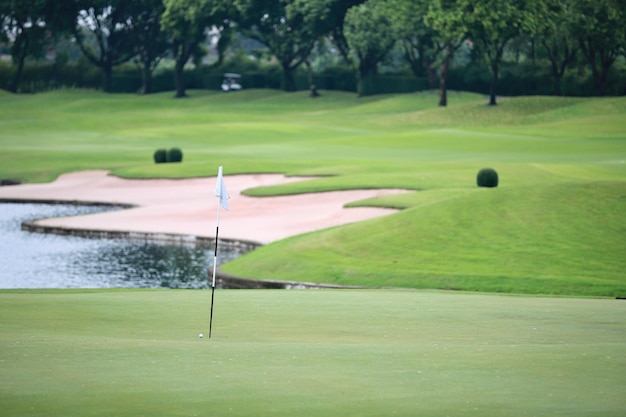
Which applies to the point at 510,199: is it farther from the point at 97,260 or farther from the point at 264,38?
the point at 264,38

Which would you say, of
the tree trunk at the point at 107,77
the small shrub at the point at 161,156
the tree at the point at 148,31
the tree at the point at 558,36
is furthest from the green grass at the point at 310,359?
the tree trunk at the point at 107,77

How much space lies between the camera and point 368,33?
327 feet

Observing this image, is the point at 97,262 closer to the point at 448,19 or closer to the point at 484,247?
the point at 484,247

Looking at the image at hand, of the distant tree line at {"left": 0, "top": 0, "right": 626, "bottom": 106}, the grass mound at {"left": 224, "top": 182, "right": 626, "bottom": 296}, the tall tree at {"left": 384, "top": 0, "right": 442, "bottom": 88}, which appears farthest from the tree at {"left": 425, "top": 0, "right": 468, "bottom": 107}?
the grass mound at {"left": 224, "top": 182, "right": 626, "bottom": 296}

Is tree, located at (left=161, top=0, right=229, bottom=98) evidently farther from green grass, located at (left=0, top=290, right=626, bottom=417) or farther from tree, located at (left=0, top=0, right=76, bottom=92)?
green grass, located at (left=0, top=290, right=626, bottom=417)

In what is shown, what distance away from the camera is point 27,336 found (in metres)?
15.1

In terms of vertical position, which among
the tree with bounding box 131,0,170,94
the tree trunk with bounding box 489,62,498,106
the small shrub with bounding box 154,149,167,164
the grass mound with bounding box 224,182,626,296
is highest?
the tree with bounding box 131,0,170,94

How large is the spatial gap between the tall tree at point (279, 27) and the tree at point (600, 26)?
2825cm

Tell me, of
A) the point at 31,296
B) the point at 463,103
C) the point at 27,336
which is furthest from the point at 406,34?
the point at 27,336

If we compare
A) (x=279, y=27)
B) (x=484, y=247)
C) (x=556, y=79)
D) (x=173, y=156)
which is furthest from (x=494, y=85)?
(x=484, y=247)

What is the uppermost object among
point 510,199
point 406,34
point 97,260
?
point 406,34

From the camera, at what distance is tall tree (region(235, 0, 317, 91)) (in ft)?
362

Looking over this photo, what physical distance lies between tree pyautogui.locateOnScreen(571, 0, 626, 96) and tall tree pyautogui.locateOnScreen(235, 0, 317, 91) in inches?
1112

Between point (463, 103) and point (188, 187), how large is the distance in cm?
4323
